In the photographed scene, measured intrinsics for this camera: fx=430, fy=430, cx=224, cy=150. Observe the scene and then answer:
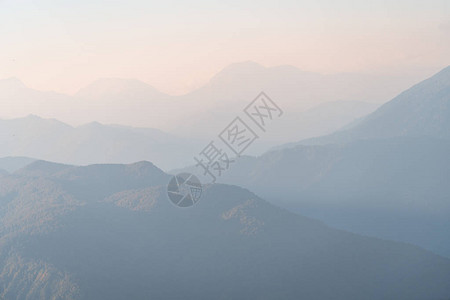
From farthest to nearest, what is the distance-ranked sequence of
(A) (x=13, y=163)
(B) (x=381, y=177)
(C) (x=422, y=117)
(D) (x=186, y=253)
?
(C) (x=422, y=117)
(A) (x=13, y=163)
(B) (x=381, y=177)
(D) (x=186, y=253)

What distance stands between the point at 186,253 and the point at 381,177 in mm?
101142

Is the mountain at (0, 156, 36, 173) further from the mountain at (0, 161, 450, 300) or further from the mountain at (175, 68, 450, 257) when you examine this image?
the mountain at (0, 161, 450, 300)

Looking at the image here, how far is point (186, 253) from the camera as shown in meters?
76.3

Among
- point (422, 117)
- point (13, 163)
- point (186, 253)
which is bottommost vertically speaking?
point (13, 163)

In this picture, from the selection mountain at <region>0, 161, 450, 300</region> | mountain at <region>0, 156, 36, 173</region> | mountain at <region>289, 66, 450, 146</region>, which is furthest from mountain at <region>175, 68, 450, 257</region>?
mountain at <region>0, 156, 36, 173</region>

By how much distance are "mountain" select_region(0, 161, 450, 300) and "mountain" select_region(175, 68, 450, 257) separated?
39.8 metres

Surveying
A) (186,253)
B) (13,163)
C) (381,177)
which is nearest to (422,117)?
(381,177)

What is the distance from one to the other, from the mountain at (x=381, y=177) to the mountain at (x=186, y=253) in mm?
39795

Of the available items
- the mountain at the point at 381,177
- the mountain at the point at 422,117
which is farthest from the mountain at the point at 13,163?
the mountain at the point at 422,117

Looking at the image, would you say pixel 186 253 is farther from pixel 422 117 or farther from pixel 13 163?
pixel 422 117

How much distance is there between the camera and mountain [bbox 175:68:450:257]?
128 meters

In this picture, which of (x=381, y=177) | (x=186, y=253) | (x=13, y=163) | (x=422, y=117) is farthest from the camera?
(x=422, y=117)

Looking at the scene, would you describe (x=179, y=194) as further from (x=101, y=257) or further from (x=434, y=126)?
(x=434, y=126)

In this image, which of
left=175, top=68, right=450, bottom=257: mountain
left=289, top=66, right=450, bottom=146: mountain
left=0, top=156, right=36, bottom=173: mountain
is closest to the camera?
left=175, top=68, right=450, bottom=257: mountain
